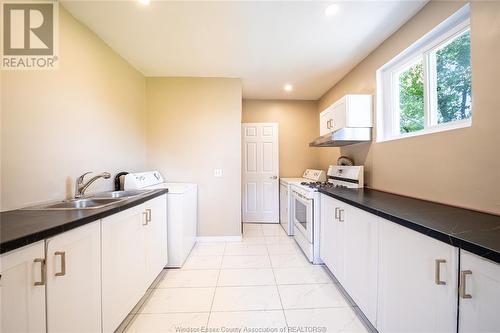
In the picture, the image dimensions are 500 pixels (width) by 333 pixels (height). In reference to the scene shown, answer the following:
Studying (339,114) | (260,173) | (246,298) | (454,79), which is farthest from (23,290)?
(260,173)

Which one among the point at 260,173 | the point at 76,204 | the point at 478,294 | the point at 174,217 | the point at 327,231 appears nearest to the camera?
the point at 478,294

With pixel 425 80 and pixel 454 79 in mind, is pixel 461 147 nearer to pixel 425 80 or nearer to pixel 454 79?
pixel 454 79

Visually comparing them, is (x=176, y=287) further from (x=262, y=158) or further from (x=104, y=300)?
(x=262, y=158)

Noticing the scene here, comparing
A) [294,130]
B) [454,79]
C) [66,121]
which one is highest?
[294,130]

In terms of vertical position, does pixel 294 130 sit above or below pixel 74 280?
above

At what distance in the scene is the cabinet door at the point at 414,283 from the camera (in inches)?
31.8

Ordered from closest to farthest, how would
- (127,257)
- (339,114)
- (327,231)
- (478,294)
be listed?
1. (478,294)
2. (127,257)
3. (327,231)
4. (339,114)

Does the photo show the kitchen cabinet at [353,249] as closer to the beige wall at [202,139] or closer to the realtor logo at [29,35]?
the beige wall at [202,139]

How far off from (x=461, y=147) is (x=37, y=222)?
2526 mm

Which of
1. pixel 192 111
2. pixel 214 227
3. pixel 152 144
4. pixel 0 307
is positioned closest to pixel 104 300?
pixel 0 307

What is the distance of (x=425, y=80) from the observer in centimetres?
167

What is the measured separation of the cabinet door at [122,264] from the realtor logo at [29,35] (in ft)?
4.12

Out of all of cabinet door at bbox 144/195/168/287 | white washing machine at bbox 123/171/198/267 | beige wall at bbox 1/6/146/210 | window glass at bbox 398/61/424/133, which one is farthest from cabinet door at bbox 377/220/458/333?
beige wall at bbox 1/6/146/210

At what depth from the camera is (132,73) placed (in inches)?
101
